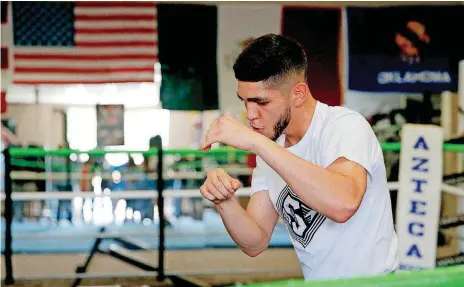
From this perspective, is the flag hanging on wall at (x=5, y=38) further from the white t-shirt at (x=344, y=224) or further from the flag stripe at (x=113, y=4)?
the white t-shirt at (x=344, y=224)

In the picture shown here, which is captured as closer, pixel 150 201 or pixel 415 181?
pixel 415 181

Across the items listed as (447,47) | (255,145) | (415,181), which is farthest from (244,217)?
(447,47)

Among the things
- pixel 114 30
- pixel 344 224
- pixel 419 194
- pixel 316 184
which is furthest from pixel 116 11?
pixel 316 184

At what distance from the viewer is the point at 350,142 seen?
4.59 feet

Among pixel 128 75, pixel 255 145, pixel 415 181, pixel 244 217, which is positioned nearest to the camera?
pixel 255 145

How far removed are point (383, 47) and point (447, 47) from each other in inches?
Answer: 21.3

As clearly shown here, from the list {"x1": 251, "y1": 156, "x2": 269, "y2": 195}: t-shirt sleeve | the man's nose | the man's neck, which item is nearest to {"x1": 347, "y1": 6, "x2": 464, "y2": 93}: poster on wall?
{"x1": 251, "y1": 156, "x2": 269, "y2": 195}: t-shirt sleeve

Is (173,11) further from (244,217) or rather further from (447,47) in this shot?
(244,217)

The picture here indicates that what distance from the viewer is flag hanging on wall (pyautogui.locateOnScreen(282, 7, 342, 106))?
4570mm

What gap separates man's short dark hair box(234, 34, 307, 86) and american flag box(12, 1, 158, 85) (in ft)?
10.0

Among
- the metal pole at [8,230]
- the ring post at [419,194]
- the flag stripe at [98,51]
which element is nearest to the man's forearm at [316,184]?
the ring post at [419,194]

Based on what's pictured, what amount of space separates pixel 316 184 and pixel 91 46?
3592 mm

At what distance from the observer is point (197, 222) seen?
7.00 metres

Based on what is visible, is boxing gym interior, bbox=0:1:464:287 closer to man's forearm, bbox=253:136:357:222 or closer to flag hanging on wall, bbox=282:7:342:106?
flag hanging on wall, bbox=282:7:342:106
